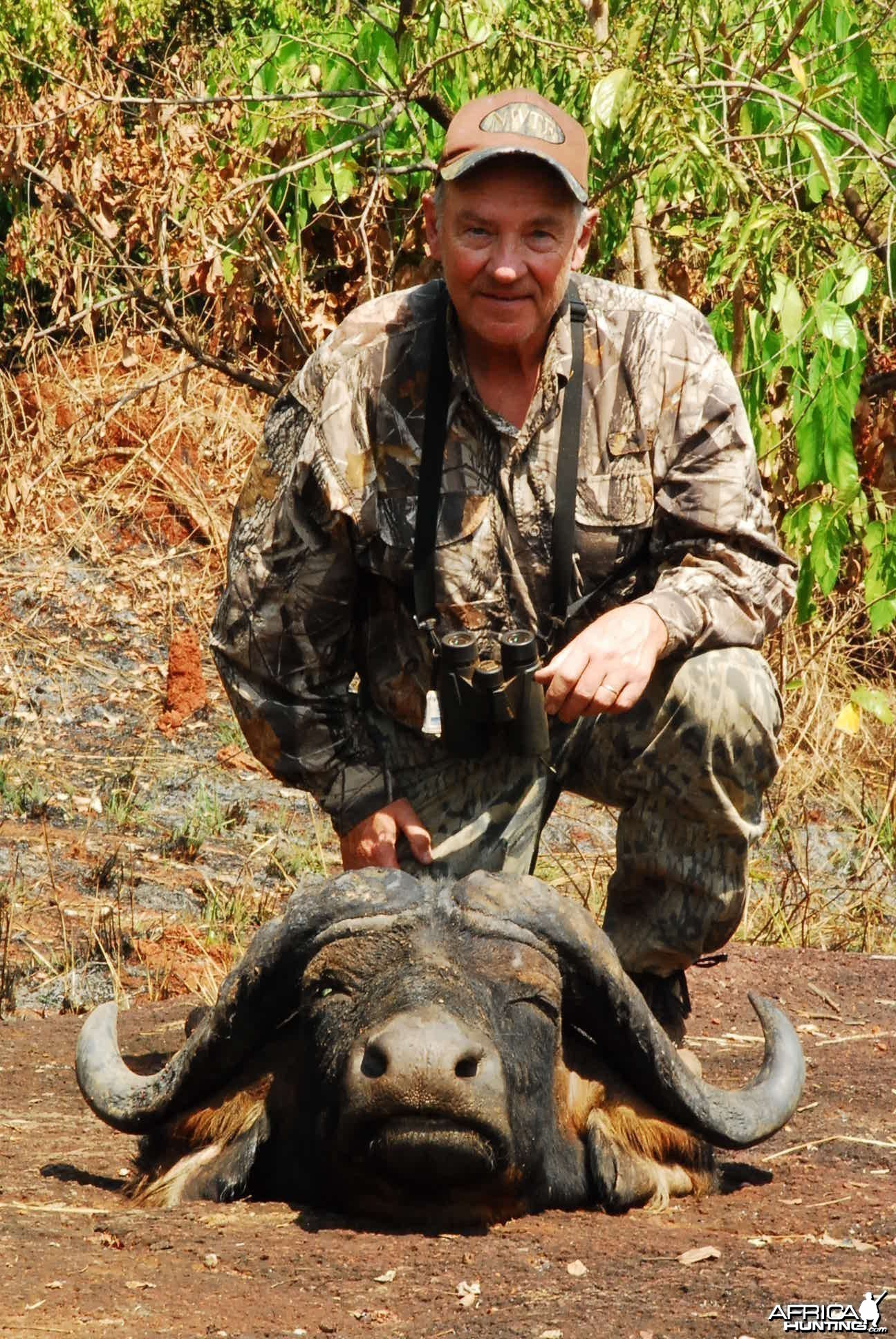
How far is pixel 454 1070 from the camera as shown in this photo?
9.72 ft

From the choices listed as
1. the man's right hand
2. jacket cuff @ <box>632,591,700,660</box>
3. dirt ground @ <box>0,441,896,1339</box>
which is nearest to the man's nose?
jacket cuff @ <box>632,591,700,660</box>

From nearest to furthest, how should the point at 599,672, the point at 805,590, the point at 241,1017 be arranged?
1. the point at 241,1017
2. the point at 599,672
3. the point at 805,590

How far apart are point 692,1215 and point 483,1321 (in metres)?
0.83

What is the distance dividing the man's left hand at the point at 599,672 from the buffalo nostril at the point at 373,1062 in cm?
93

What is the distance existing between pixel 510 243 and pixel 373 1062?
1914 millimetres

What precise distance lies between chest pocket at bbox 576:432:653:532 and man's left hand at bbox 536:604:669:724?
1.71ft

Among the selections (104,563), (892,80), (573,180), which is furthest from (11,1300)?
(104,563)

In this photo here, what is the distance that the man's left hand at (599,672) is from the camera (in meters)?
3.70

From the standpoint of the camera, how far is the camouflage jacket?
169 inches

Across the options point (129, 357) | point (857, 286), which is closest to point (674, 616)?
point (857, 286)

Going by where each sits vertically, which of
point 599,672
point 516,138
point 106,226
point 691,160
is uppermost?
point 106,226

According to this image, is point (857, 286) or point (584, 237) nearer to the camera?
point (584, 237)

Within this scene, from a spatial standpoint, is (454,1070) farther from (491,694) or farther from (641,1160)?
(491,694)

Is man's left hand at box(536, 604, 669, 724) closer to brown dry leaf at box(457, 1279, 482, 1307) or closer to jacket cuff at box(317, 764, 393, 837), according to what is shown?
jacket cuff at box(317, 764, 393, 837)
